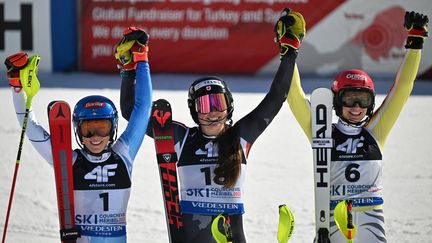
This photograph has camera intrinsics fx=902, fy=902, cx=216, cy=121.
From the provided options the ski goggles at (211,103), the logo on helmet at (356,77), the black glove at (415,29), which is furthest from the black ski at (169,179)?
the black glove at (415,29)

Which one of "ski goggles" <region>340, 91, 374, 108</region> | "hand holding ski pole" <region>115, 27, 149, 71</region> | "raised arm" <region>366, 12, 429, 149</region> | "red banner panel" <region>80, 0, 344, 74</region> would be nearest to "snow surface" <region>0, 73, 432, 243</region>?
"raised arm" <region>366, 12, 429, 149</region>

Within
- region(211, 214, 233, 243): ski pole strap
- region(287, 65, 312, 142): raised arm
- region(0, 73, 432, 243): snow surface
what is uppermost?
region(287, 65, 312, 142): raised arm

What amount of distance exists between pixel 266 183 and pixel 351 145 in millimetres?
3192

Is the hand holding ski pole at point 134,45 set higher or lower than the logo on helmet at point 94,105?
higher

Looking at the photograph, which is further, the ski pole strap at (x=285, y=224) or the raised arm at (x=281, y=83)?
the raised arm at (x=281, y=83)

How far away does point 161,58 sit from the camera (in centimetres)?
1465

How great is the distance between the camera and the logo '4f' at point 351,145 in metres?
5.28

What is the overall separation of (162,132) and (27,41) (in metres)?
9.74

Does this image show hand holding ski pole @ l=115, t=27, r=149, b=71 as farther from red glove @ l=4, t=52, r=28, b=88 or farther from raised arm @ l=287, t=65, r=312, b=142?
raised arm @ l=287, t=65, r=312, b=142

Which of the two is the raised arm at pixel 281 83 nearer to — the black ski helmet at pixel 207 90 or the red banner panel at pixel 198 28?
the black ski helmet at pixel 207 90

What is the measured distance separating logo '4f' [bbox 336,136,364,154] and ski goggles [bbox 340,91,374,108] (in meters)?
0.21

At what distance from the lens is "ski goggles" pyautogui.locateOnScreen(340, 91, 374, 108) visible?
5293mm

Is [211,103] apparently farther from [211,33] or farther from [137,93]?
[211,33]

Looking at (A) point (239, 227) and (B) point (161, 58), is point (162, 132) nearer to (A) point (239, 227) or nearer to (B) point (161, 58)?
(A) point (239, 227)
